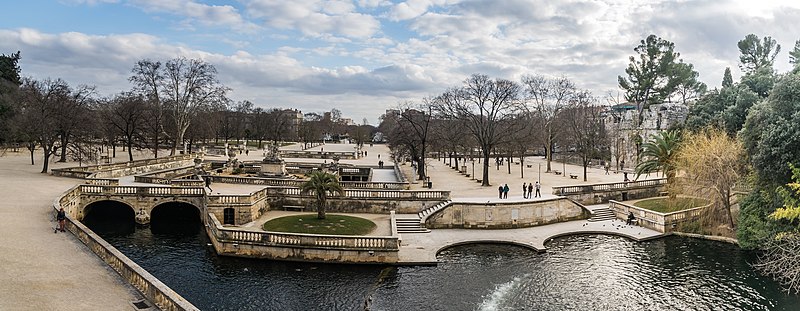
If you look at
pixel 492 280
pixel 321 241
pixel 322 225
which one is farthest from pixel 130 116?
pixel 492 280

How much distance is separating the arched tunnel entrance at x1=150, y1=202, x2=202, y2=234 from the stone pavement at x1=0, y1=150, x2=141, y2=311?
21.0ft

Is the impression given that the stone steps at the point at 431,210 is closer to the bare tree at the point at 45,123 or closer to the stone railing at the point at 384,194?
the stone railing at the point at 384,194

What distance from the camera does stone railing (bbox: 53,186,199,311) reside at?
534 inches

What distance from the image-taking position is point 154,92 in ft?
205

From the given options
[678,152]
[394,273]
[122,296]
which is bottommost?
[394,273]

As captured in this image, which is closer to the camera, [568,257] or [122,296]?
[122,296]

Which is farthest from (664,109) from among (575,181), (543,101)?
(575,181)

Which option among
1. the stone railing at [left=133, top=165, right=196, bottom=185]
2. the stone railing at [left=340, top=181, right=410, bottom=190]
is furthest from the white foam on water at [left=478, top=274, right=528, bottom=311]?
the stone railing at [left=133, top=165, right=196, bottom=185]

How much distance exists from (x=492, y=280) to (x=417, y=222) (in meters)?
9.96

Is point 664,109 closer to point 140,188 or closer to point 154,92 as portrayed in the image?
point 140,188

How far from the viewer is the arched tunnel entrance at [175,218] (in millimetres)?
32625

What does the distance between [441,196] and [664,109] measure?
134ft

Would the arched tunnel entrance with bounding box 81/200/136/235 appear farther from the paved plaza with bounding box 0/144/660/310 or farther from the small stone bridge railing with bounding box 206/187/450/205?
the small stone bridge railing with bounding box 206/187/450/205

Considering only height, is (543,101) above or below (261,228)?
above
